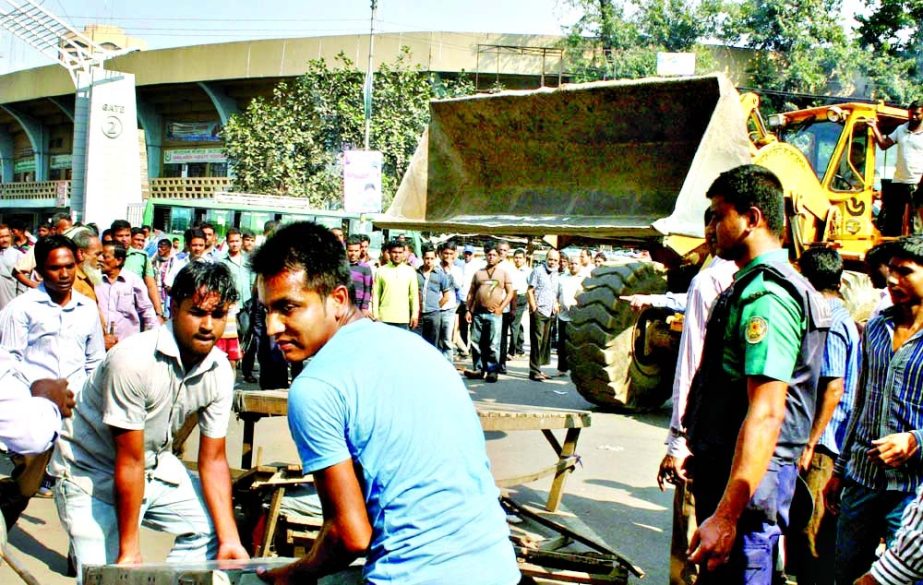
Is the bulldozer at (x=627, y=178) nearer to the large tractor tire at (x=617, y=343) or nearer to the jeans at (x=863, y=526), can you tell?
the large tractor tire at (x=617, y=343)

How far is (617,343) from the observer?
8453mm

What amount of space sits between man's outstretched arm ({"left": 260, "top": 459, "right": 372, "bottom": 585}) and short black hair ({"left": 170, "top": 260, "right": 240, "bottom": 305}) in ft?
5.06

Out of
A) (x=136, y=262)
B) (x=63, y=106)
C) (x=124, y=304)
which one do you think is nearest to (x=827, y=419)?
(x=124, y=304)

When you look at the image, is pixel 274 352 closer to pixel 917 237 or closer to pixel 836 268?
pixel 836 268

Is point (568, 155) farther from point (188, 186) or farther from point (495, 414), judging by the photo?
point (188, 186)

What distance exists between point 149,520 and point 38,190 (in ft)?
143

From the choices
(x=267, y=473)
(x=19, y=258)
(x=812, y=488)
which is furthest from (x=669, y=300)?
(x=19, y=258)

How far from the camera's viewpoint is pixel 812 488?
13.8 feet

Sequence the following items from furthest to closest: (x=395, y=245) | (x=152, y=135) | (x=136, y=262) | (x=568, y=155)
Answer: (x=152, y=135)
(x=395, y=245)
(x=136, y=262)
(x=568, y=155)

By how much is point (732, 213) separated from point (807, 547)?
2037mm

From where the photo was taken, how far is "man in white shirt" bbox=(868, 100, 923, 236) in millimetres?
7938

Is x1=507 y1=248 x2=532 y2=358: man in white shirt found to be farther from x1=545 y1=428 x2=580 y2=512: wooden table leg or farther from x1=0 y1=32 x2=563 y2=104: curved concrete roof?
x1=0 y1=32 x2=563 y2=104: curved concrete roof

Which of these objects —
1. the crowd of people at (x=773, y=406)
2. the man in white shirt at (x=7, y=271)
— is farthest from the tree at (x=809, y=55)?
the crowd of people at (x=773, y=406)

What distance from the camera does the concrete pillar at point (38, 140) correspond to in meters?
43.7
